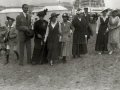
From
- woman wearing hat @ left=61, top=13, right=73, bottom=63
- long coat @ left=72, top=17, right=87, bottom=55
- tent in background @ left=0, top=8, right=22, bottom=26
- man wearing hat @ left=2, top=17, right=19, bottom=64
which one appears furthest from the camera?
tent in background @ left=0, top=8, right=22, bottom=26

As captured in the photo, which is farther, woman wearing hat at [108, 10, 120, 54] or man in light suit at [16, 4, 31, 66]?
woman wearing hat at [108, 10, 120, 54]

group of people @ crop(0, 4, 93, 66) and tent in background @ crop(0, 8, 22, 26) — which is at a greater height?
tent in background @ crop(0, 8, 22, 26)

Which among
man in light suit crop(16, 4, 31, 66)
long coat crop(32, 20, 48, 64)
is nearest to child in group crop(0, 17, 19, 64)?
man in light suit crop(16, 4, 31, 66)

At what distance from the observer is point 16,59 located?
29.8ft

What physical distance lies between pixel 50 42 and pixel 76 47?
1354 mm

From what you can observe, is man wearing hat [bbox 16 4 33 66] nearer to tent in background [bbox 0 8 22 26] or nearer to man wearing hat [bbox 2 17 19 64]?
man wearing hat [bbox 2 17 19 64]

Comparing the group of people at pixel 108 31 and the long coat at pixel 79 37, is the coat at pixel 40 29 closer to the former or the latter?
the long coat at pixel 79 37

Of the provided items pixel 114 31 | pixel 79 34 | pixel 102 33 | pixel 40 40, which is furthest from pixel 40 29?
pixel 114 31

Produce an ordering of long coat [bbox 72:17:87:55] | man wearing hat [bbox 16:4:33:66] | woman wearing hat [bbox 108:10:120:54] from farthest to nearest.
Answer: woman wearing hat [bbox 108:10:120:54] < long coat [bbox 72:17:87:55] < man wearing hat [bbox 16:4:33:66]

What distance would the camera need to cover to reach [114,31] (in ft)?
30.4

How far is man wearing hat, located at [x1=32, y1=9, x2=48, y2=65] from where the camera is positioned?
768 cm

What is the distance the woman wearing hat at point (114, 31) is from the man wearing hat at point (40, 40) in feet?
9.46

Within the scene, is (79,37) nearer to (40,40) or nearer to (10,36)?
(40,40)

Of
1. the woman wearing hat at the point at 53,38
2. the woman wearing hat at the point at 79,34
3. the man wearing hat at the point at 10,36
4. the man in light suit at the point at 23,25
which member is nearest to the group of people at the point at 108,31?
the woman wearing hat at the point at 79,34
